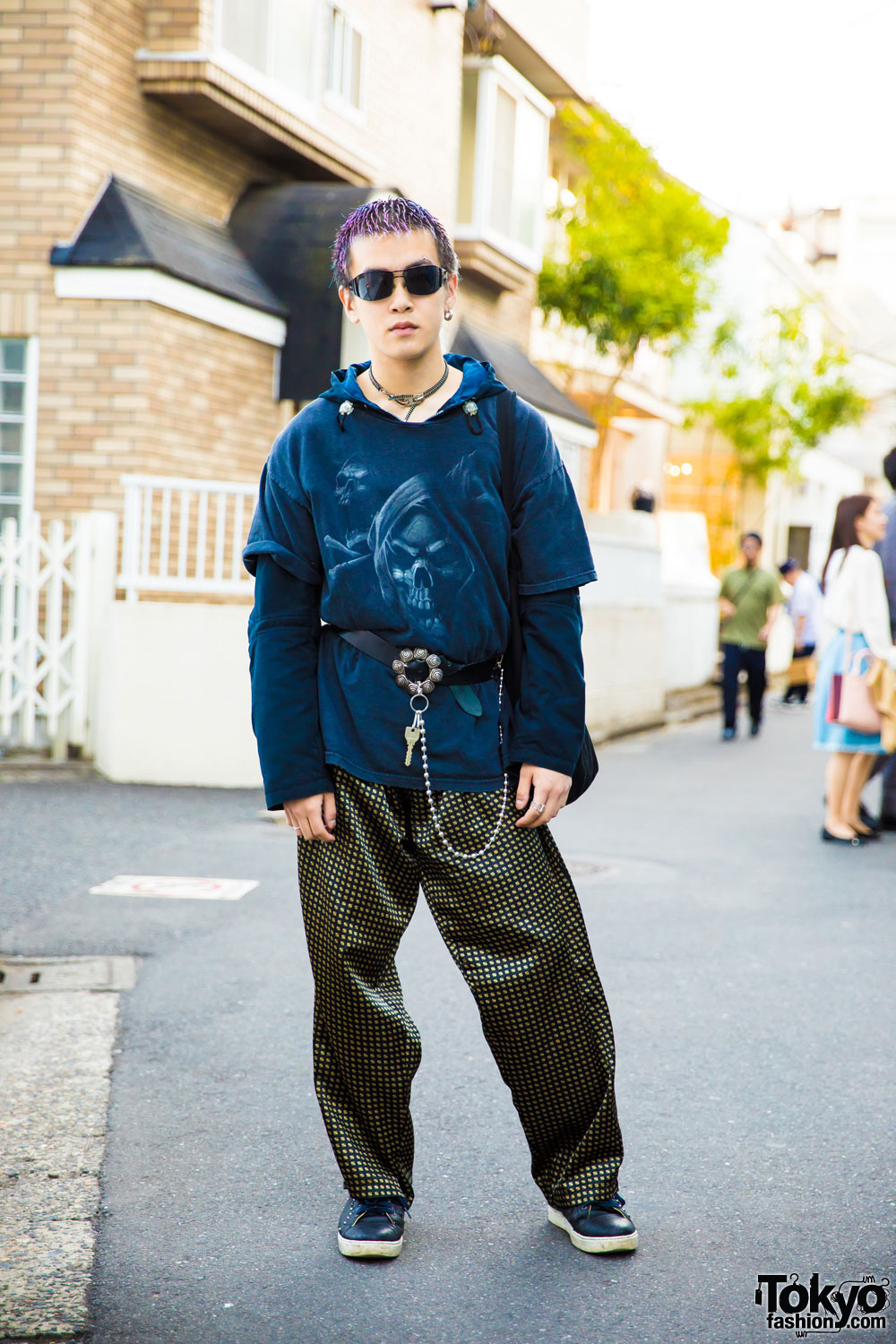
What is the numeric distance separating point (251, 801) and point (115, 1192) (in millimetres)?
5823

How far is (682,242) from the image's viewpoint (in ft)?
69.8

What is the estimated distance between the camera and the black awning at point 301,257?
12453mm

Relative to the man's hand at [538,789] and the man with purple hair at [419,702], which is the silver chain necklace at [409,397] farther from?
the man's hand at [538,789]

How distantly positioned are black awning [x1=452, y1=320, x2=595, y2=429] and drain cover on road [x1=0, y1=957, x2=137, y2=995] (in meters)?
10.3

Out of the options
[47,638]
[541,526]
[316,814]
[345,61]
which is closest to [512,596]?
[541,526]

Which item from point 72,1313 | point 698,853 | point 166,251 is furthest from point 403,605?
point 166,251

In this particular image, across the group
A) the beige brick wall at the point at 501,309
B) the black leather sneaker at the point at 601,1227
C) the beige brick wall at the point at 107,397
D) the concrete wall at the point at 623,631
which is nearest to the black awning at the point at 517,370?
the beige brick wall at the point at 501,309

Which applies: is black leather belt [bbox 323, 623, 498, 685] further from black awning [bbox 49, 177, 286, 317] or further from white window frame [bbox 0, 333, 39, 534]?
white window frame [bbox 0, 333, 39, 534]

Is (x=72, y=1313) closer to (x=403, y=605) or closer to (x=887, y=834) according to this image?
(x=403, y=605)

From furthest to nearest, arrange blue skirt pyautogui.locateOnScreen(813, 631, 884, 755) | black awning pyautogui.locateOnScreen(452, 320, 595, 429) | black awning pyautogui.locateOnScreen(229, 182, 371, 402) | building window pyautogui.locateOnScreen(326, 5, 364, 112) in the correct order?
black awning pyautogui.locateOnScreen(452, 320, 595, 429)
building window pyautogui.locateOnScreen(326, 5, 364, 112)
black awning pyautogui.locateOnScreen(229, 182, 371, 402)
blue skirt pyautogui.locateOnScreen(813, 631, 884, 755)

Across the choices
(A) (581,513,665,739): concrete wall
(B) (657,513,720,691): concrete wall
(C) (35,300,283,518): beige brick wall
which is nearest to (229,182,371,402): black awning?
(C) (35,300,283,518): beige brick wall

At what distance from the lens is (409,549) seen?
2.85m

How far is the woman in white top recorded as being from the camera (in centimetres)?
809

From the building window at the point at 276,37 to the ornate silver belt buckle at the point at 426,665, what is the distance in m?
9.94
